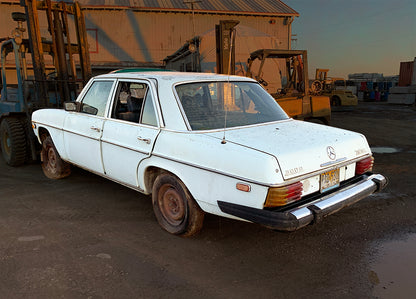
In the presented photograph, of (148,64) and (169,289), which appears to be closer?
(169,289)

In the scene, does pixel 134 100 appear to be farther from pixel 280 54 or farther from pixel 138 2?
pixel 138 2

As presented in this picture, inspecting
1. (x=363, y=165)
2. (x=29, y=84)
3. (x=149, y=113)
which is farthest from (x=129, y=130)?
(x=29, y=84)

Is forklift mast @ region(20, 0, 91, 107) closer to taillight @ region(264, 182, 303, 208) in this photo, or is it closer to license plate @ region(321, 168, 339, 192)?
taillight @ region(264, 182, 303, 208)

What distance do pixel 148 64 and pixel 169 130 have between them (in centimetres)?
2346

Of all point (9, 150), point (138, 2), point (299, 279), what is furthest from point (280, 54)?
point (138, 2)

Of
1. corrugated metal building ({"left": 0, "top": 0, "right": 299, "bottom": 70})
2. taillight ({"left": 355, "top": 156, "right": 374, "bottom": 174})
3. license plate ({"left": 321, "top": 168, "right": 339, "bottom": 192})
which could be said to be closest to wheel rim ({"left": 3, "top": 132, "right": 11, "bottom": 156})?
license plate ({"left": 321, "top": 168, "right": 339, "bottom": 192})

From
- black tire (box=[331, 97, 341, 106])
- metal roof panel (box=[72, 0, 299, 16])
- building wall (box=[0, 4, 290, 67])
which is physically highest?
metal roof panel (box=[72, 0, 299, 16])

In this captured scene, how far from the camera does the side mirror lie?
14.2 ft

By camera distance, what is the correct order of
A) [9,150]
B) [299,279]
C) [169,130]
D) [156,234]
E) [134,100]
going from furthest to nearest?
[9,150], [134,100], [156,234], [169,130], [299,279]

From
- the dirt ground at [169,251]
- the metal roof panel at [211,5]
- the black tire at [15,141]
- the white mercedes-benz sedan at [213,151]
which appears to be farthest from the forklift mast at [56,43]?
the metal roof panel at [211,5]

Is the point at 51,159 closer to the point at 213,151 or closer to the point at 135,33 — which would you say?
the point at 213,151

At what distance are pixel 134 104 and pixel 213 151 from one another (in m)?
1.46

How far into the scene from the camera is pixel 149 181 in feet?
11.9

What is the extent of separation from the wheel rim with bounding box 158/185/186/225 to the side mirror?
180cm
